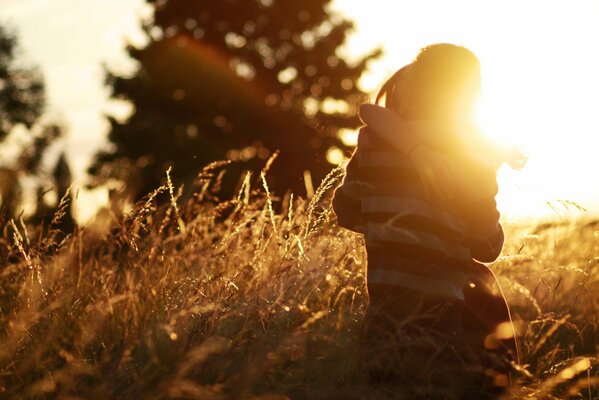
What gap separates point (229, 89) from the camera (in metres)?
20.0

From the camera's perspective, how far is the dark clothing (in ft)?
8.43

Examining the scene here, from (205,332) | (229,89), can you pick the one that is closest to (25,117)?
(229,89)

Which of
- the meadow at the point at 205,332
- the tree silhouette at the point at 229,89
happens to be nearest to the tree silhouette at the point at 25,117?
the tree silhouette at the point at 229,89

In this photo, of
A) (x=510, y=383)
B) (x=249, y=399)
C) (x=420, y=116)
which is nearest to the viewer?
(x=249, y=399)

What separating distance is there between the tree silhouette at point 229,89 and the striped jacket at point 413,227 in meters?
15.8

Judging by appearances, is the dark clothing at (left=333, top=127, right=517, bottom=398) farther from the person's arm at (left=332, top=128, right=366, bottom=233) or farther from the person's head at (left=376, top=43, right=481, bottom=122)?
the person's head at (left=376, top=43, right=481, bottom=122)

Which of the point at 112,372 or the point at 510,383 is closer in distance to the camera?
the point at 112,372

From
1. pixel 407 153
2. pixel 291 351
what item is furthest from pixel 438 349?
pixel 407 153

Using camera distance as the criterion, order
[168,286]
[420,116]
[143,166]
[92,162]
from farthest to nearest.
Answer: [92,162] < [143,166] < [168,286] < [420,116]

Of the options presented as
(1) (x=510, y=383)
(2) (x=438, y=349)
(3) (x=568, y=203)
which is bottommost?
(1) (x=510, y=383)

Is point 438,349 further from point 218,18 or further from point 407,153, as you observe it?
point 218,18

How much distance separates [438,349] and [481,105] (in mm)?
1023

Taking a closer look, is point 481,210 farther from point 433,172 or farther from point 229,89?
point 229,89

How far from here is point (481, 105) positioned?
2.87 meters
